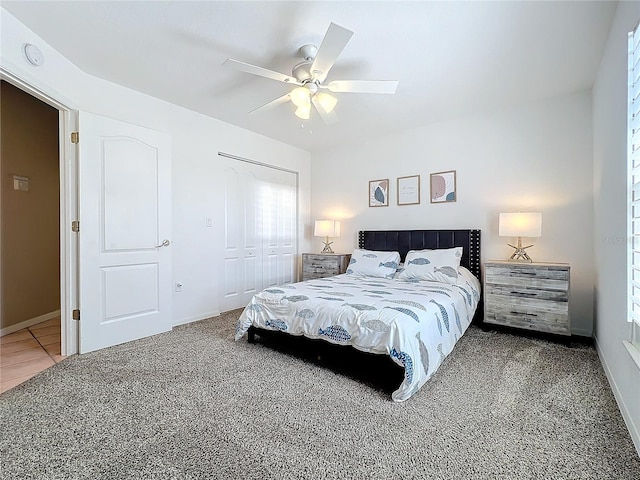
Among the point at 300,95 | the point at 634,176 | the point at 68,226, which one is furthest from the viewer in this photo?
the point at 68,226

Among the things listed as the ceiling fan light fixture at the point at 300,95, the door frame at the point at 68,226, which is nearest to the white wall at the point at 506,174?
the ceiling fan light fixture at the point at 300,95

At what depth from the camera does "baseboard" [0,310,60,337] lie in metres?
3.23

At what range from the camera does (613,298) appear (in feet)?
6.88

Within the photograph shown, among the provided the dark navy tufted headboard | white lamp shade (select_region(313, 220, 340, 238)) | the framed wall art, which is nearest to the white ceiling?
the framed wall art

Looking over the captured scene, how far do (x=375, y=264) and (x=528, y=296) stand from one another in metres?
1.58

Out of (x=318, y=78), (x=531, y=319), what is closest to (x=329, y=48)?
(x=318, y=78)

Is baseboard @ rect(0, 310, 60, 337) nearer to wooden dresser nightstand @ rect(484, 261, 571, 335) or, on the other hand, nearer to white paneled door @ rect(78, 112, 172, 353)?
white paneled door @ rect(78, 112, 172, 353)

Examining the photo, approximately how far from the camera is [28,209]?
3.59 metres

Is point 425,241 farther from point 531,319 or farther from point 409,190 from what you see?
point 531,319

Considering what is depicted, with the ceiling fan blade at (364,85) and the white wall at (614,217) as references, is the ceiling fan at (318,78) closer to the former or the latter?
the ceiling fan blade at (364,85)

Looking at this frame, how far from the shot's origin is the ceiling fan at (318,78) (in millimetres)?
2012

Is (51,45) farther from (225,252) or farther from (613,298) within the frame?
(613,298)

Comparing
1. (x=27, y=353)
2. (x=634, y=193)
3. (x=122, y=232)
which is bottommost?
(x=27, y=353)

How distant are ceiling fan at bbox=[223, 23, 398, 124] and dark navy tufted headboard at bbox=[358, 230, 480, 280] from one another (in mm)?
2006
